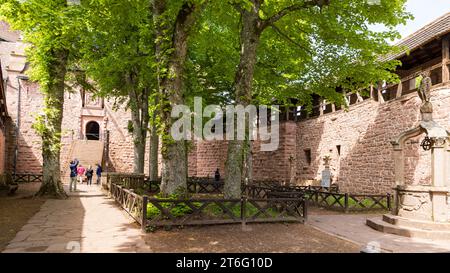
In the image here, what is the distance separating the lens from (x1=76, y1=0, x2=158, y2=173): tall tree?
11.8 metres

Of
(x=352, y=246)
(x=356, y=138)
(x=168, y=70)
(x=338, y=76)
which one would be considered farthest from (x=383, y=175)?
(x=168, y=70)

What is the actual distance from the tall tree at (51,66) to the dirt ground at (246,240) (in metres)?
8.55

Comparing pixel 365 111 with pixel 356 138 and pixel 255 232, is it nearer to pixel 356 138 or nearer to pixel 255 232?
pixel 356 138

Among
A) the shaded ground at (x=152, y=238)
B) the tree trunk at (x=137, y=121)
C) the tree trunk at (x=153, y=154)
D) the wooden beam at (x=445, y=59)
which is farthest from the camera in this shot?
the tree trunk at (x=137, y=121)

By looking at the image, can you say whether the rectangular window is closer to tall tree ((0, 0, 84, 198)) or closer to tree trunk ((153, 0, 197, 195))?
tree trunk ((153, 0, 197, 195))

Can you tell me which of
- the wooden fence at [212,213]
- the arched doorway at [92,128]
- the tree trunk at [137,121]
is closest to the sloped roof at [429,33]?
the wooden fence at [212,213]

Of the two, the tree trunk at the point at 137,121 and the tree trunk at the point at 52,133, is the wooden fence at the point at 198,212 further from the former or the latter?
the tree trunk at the point at 137,121

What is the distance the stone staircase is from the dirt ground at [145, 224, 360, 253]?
2211cm

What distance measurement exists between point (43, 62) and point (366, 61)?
13296 millimetres

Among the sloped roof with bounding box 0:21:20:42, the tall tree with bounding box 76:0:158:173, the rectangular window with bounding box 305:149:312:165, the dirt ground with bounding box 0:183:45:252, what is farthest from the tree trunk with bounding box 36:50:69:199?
the sloped roof with bounding box 0:21:20:42

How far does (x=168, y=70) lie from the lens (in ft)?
31.4

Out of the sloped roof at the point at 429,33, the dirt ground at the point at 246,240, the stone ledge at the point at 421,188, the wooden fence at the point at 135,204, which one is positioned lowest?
the dirt ground at the point at 246,240

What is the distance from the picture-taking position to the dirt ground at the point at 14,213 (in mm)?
7461

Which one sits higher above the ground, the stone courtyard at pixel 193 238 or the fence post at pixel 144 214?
the fence post at pixel 144 214
